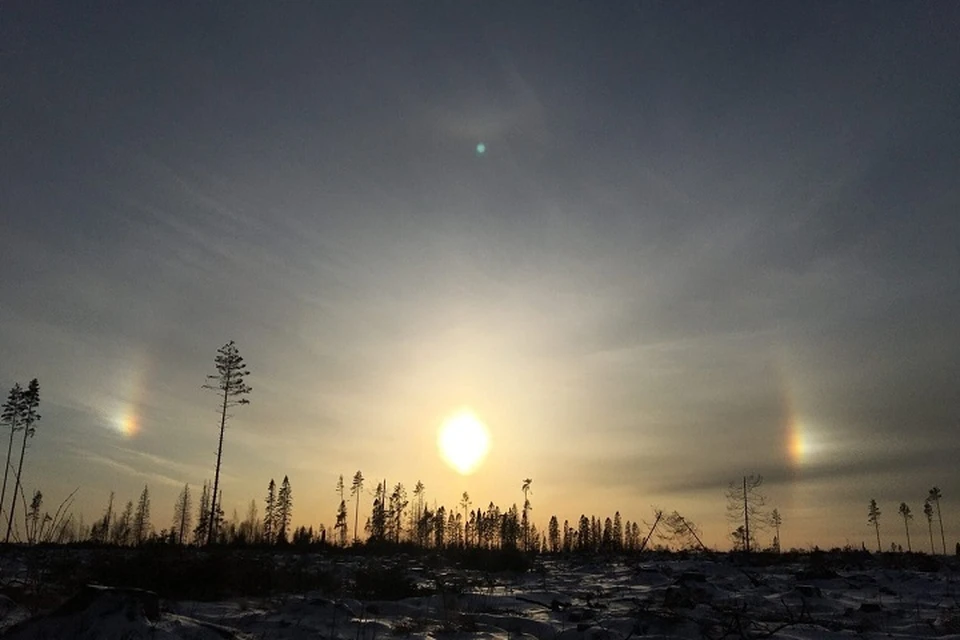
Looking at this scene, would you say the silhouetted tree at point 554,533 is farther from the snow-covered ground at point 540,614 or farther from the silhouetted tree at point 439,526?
the snow-covered ground at point 540,614

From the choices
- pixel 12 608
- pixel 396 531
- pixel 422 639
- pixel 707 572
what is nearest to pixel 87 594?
pixel 12 608

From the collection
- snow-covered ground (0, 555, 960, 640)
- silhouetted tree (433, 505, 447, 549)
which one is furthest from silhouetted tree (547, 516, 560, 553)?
snow-covered ground (0, 555, 960, 640)

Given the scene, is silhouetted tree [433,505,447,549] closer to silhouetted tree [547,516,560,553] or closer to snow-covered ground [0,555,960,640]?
silhouetted tree [547,516,560,553]

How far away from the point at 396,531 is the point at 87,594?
100 meters

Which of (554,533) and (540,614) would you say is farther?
(554,533)

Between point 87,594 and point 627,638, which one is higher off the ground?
point 87,594

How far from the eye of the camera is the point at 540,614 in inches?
375

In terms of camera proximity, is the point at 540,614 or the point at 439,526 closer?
the point at 540,614

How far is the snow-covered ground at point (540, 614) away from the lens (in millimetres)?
6582

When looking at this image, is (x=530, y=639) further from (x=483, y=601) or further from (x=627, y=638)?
(x=483, y=601)

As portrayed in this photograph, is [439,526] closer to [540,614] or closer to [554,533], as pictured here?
[554,533]

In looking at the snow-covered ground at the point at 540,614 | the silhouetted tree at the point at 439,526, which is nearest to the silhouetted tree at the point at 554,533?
the silhouetted tree at the point at 439,526

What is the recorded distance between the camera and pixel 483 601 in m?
11.0

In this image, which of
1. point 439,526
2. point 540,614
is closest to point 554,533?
point 439,526
